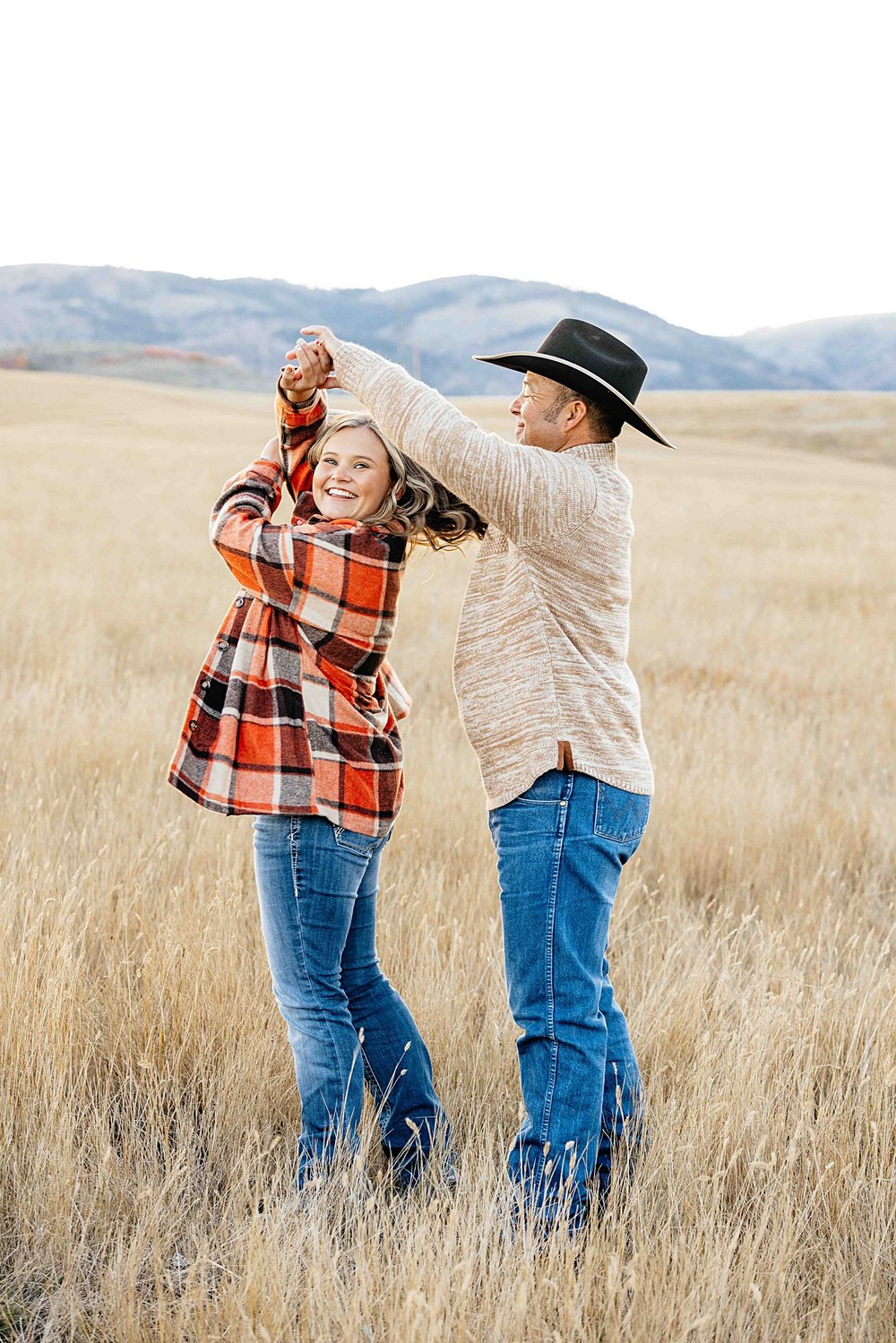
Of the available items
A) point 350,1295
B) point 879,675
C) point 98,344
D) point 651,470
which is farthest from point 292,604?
point 98,344

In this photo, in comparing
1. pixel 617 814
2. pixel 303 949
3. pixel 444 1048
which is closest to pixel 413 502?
pixel 617 814

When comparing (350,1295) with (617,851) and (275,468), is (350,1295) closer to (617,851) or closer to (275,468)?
(617,851)

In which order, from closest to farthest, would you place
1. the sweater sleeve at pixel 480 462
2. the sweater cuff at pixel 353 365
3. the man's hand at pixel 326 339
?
the sweater sleeve at pixel 480 462 → the sweater cuff at pixel 353 365 → the man's hand at pixel 326 339

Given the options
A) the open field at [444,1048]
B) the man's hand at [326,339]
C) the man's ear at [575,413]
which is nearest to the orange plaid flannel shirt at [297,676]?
the man's hand at [326,339]

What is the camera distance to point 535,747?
2338 mm

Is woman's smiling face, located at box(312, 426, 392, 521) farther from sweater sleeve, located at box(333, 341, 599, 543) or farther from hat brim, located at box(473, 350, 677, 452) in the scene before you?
hat brim, located at box(473, 350, 677, 452)

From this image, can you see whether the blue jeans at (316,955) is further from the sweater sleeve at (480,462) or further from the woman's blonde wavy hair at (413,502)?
the sweater sleeve at (480,462)

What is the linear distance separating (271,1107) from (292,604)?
4.54ft

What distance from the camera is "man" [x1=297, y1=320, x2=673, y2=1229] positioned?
2.32 metres

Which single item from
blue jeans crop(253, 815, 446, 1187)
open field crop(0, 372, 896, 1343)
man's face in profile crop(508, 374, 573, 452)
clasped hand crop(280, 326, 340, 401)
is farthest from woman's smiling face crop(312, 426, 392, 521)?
open field crop(0, 372, 896, 1343)

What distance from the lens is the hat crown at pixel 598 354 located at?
2.35 m

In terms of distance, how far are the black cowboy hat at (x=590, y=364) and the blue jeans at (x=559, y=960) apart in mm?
798

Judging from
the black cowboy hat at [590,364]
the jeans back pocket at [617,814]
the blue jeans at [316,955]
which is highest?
the black cowboy hat at [590,364]

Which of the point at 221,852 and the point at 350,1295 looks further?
the point at 221,852
